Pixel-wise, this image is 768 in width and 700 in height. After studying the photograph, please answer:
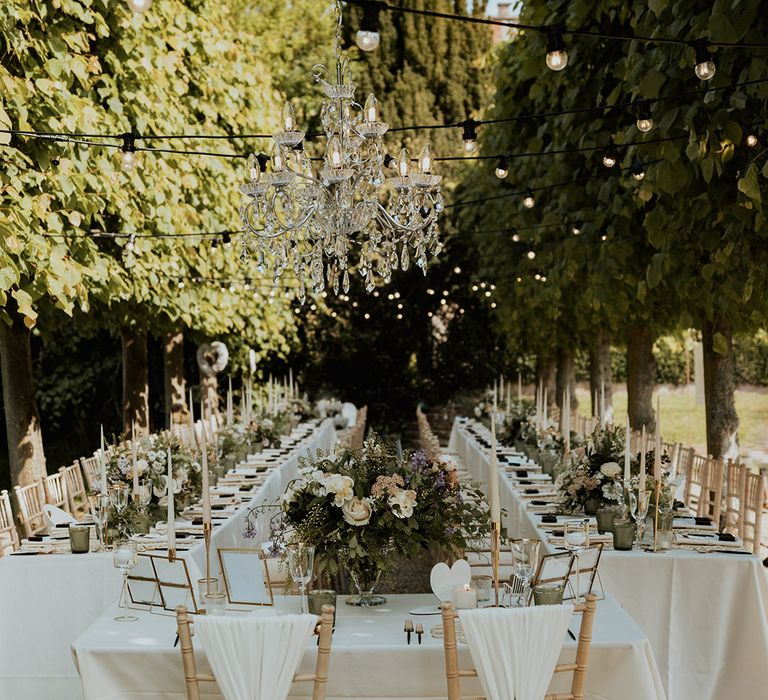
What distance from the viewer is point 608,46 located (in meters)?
9.02

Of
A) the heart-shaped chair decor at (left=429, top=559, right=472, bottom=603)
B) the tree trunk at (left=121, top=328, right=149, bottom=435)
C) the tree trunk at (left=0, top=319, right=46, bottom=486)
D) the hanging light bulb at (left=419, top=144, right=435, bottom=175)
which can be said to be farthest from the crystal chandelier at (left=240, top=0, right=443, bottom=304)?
the tree trunk at (left=121, top=328, right=149, bottom=435)

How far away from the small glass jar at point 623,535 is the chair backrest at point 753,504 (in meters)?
1.96

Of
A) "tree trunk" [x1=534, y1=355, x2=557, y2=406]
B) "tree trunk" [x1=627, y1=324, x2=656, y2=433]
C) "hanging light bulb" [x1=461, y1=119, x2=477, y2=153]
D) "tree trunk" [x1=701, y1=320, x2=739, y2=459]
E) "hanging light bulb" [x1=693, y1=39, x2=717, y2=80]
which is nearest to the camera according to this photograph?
"hanging light bulb" [x1=693, y1=39, x2=717, y2=80]

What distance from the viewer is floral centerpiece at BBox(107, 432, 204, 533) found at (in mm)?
6632

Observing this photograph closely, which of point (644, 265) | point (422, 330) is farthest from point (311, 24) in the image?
point (644, 265)

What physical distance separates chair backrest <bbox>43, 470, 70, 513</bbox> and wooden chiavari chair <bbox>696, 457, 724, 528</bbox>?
5.13 m

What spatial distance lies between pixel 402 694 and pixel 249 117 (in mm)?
11131

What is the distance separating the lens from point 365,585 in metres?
4.54

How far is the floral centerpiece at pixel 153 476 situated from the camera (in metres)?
6.63

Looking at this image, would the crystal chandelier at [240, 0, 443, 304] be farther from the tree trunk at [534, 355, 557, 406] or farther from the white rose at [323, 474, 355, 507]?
the tree trunk at [534, 355, 557, 406]

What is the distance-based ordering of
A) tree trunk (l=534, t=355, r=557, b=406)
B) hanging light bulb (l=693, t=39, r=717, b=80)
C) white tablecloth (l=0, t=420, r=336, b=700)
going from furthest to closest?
1. tree trunk (l=534, t=355, r=557, b=406)
2. white tablecloth (l=0, t=420, r=336, b=700)
3. hanging light bulb (l=693, t=39, r=717, b=80)

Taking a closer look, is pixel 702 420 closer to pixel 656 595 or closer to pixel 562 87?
pixel 562 87

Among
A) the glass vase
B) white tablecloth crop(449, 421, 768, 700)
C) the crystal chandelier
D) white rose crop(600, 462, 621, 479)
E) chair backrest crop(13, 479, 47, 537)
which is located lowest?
white tablecloth crop(449, 421, 768, 700)

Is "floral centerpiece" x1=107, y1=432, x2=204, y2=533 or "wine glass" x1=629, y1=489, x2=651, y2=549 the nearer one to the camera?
"wine glass" x1=629, y1=489, x2=651, y2=549
